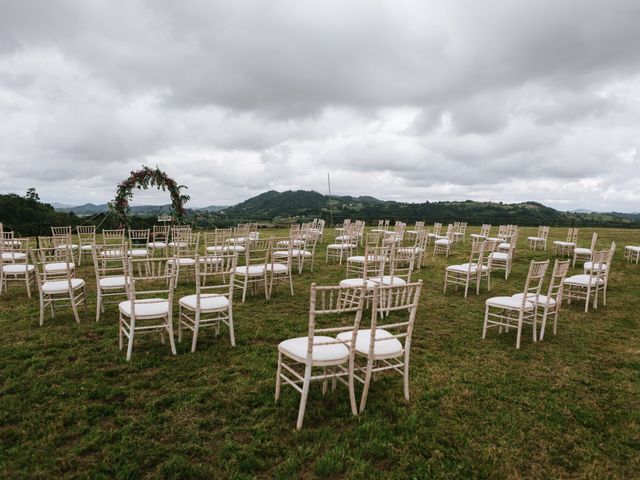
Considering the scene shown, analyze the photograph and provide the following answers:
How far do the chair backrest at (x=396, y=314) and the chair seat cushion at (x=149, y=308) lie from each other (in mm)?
2548

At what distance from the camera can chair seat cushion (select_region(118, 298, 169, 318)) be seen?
4.53 meters

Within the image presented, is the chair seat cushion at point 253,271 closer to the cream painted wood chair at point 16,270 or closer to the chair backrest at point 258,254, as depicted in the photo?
the chair backrest at point 258,254

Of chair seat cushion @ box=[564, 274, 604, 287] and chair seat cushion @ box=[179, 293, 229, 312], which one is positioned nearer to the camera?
chair seat cushion @ box=[179, 293, 229, 312]

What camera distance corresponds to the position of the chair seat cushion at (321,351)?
10.8 feet

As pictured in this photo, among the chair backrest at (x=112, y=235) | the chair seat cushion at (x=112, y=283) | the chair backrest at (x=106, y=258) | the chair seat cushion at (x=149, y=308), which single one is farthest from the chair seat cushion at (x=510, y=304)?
the chair backrest at (x=112, y=235)

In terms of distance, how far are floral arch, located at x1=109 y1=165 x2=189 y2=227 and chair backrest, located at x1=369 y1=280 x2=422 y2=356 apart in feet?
36.6

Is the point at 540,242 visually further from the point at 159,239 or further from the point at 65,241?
the point at 65,241

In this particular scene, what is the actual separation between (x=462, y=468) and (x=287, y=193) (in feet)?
211

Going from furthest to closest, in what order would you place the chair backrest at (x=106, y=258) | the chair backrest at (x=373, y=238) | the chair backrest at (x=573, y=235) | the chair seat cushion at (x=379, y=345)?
1. the chair backrest at (x=573, y=235)
2. the chair backrest at (x=373, y=238)
3. the chair backrest at (x=106, y=258)
4. the chair seat cushion at (x=379, y=345)

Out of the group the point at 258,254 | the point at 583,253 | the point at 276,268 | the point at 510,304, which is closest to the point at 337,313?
the point at 276,268

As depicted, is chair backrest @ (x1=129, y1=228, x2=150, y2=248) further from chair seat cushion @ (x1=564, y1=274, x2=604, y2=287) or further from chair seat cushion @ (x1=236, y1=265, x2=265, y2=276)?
chair seat cushion @ (x1=564, y1=274, x2=604, y2=287)

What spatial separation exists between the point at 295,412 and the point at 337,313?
11.1 ft

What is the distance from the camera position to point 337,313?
684 centimetres

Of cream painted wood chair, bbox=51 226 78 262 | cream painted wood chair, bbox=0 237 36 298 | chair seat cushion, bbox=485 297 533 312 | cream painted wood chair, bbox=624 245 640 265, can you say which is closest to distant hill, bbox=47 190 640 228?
cream painted wood chair, bbox=624 245 640 265
